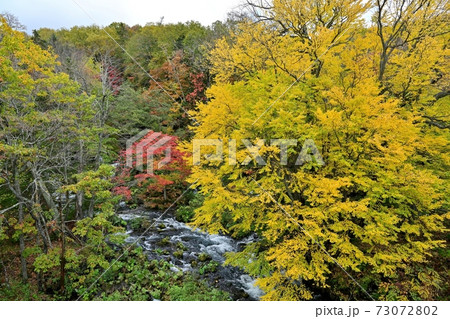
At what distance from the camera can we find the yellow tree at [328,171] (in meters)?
6.48

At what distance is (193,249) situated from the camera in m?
11.8

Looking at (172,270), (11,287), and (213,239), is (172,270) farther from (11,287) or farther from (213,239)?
(11,287)

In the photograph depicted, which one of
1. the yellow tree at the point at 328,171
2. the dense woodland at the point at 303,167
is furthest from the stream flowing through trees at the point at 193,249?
the yellow tree at the point at 328,171

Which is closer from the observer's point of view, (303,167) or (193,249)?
(303,167)

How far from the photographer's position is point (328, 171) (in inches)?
282

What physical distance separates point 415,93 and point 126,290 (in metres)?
11.3

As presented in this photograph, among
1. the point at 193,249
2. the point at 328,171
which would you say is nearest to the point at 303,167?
the point at 328,171

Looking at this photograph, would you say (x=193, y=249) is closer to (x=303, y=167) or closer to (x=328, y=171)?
(x=303, y=167)

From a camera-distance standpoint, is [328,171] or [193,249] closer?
[328,171]

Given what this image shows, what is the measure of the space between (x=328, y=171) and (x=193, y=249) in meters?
7.13

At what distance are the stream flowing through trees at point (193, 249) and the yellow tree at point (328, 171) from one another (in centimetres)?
158

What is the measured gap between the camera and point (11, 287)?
28.9 feet

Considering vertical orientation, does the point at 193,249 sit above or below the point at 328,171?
below

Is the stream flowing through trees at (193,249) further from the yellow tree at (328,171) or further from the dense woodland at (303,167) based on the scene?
the yellow tree at (328,171)
